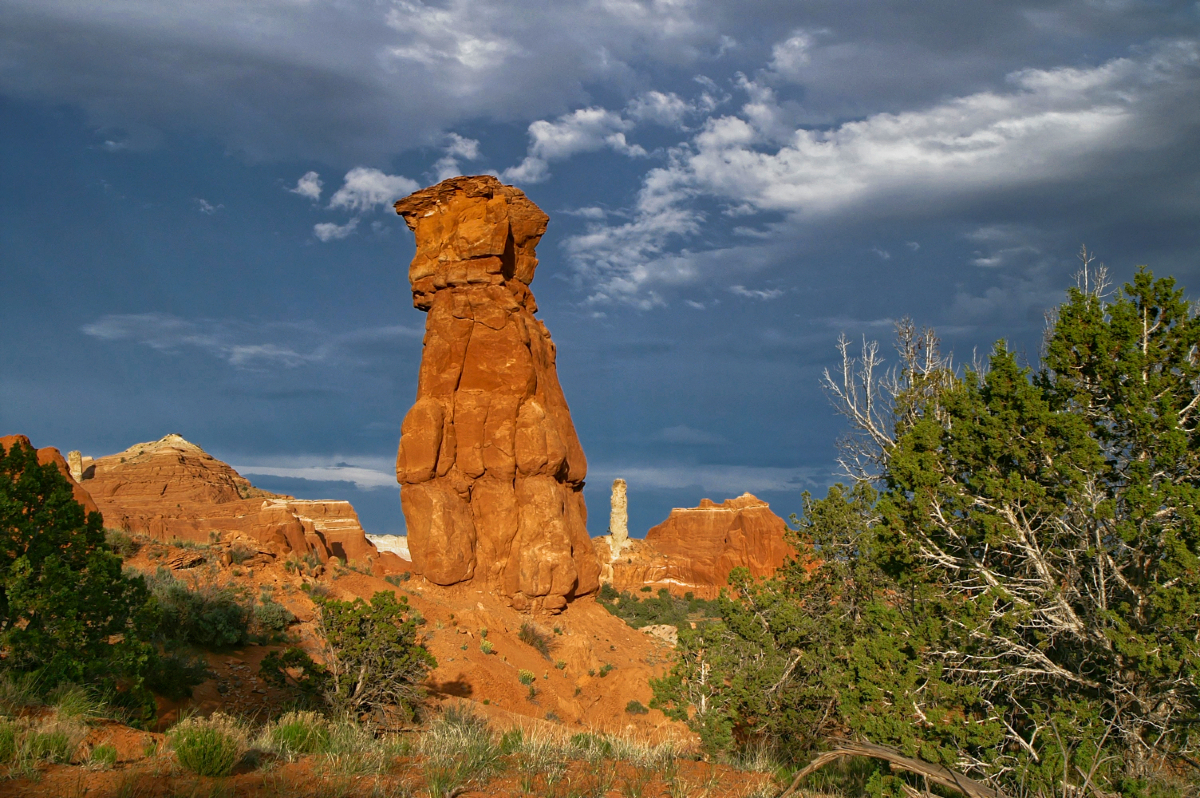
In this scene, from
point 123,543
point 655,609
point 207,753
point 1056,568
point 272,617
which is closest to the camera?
point 207,753

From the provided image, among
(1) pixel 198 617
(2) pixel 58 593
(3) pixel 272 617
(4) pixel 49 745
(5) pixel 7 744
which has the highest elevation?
(2) pixel 58 593

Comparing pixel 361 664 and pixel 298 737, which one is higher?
pixel 298 737

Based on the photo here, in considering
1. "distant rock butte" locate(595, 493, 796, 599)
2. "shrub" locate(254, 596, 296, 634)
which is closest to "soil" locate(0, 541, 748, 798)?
"shrub" locate(254, 596, 296, 634)

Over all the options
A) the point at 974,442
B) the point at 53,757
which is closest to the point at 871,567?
the point at 974,442

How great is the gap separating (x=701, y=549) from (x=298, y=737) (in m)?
60.1

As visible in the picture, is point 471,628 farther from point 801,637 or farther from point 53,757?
point 53,757

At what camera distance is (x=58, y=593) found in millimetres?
9086

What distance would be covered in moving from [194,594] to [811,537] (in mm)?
15307

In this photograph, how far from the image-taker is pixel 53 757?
607 cm

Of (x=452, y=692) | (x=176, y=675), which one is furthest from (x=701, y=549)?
(x=176, y=675)

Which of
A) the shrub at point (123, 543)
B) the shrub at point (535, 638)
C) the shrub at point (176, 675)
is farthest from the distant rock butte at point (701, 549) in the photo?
the shrub at point (176, 675)

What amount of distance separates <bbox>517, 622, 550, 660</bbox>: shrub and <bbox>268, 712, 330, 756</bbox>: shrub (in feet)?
60.4

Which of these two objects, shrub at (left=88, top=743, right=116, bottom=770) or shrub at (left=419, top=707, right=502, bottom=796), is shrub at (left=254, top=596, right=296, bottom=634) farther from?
shrub at (left=88, top=743, right=116, bottom=770)

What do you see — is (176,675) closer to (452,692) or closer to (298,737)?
(298,737)
